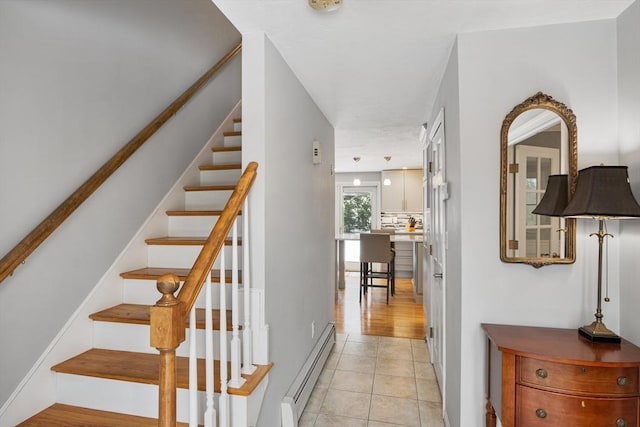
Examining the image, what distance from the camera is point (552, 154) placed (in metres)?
1.58

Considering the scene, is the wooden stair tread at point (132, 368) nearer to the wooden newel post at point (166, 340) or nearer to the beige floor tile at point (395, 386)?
the wooden newel post at point (166, 340)

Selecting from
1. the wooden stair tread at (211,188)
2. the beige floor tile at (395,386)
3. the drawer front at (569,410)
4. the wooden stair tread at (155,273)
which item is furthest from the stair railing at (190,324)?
the beige floor tile at (395,386)

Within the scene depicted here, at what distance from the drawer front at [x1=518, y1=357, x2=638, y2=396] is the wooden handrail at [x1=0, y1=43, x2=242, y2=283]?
217 centimetres

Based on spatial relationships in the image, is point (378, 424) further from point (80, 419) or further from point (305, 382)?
→ point (80, 419)

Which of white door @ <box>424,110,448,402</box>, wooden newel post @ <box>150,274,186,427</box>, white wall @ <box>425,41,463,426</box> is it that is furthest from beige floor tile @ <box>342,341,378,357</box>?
wooden newel post @ <box>150,274,186,427</box>

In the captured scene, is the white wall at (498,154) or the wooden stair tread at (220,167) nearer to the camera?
the white wall at (498,154)

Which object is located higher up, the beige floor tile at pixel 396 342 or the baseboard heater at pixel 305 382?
the baseboard heater at pixel 305 382

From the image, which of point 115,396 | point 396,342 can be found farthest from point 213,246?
point 396,342

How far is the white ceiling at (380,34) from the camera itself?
1471 mm

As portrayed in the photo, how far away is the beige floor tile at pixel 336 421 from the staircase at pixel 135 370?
790mm

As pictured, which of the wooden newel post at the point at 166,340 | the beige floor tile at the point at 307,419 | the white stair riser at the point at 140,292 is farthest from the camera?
the beige floor tile at the point at 307,419

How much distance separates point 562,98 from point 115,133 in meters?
2.46

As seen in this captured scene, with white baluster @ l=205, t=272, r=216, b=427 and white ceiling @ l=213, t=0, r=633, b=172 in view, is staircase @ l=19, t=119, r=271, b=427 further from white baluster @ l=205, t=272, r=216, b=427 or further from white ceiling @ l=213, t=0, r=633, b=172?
white ceiling @ l=213, t=0, r=633, b=172

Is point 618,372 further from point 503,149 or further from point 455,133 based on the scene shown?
point 455,133
